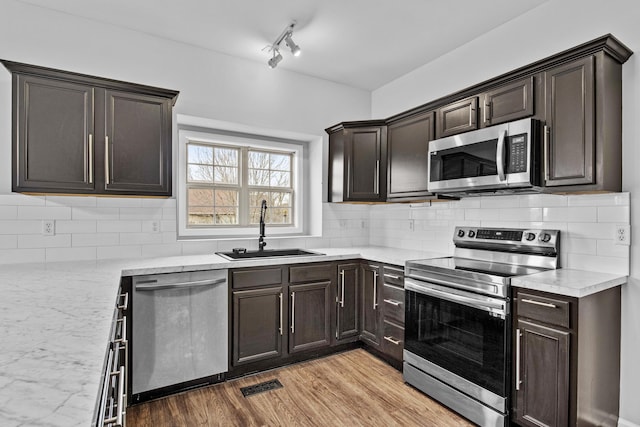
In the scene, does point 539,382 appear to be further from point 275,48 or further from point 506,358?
point 275,48

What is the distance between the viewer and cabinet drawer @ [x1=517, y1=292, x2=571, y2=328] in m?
1.77

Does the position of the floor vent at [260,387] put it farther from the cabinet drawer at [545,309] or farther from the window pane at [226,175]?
the window pane at [226,175]

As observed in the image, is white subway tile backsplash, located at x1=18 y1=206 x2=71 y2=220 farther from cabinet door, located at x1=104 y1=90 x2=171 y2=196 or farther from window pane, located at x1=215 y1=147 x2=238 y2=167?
window pane, located at x1=215 y1=147 x2=238 y2=167

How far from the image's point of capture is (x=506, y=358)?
2.00 metres

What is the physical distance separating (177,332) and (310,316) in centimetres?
107

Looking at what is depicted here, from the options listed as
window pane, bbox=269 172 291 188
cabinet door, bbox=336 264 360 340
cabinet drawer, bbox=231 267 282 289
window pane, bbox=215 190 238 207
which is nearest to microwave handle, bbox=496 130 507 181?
cabinet door, bbox=336 264 360 340

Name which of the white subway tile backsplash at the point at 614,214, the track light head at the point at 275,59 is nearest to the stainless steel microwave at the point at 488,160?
the white subway tile backsplash at the point at 614,214

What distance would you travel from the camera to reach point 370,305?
10.3ft

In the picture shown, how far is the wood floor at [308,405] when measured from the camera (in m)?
2.17

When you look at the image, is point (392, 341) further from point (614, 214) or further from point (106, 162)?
point (106, 162)

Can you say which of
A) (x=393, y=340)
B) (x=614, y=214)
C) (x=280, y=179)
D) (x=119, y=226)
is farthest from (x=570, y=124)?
(x=119, y=226)

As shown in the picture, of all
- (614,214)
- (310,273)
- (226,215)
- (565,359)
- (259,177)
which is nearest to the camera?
(565,359)

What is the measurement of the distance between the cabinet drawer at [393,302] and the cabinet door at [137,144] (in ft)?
6.22

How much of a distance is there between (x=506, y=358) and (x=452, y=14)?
2.34 meters
